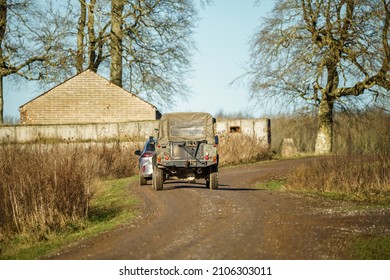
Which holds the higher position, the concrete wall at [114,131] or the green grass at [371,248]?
the concrete wall at [114,131]

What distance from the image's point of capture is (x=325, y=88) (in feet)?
119

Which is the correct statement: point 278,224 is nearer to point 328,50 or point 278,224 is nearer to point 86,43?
point 328,50

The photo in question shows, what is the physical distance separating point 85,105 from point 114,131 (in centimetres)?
506

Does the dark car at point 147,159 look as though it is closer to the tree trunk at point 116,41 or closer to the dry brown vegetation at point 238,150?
the dry brown vegetation at point 238,150

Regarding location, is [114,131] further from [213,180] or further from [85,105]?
[213,180]

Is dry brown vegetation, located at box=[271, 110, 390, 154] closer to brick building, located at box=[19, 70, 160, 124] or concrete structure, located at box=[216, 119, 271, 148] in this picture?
concrete structure, located at box=[216, 119, 271, 148]

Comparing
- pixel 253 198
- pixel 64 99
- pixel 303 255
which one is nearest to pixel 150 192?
pixel 253 198

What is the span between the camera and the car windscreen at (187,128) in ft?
63.0

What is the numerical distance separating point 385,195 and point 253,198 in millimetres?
4680

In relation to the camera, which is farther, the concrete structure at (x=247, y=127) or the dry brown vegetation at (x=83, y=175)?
the concrete structure at (x=247, y=127)

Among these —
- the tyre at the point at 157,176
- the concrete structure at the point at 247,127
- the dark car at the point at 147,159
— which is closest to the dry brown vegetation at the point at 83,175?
the concrete structure at the point at 247,127

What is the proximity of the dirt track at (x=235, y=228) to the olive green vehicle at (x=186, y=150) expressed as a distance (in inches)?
35.3

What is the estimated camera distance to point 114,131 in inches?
1442

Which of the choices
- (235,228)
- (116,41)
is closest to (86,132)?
(116,41)
